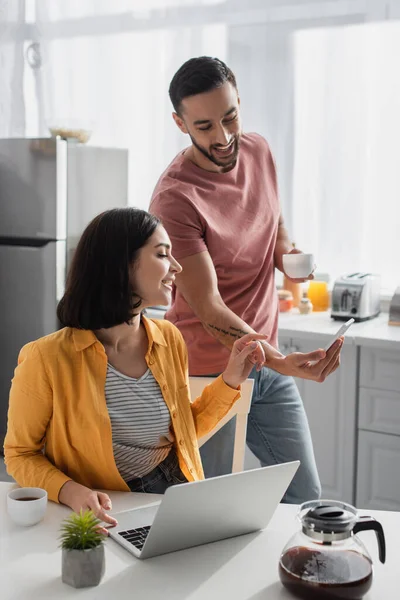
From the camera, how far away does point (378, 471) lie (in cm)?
303

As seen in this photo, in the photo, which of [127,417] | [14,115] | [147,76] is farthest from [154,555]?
[14,115]

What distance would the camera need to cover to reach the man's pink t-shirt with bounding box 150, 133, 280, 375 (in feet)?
7.07

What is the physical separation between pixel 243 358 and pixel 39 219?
219 centimetres

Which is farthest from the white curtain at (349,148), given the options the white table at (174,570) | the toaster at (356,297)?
the white table at (174,570)

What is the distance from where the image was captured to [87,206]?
12.5 ft

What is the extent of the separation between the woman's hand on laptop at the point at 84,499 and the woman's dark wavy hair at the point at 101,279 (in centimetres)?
35

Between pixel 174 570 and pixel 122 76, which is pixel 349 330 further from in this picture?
pixel 174 570

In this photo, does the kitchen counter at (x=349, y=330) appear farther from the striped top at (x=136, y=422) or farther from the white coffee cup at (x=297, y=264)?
the striped top at (x=136, y=422)

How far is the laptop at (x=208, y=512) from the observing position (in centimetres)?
127

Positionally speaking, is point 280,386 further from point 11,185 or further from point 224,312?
point 11,185

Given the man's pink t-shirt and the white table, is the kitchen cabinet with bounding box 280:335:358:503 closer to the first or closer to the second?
the man's pink t-shirt

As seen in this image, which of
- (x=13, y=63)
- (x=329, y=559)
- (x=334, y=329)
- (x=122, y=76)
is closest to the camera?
(x=329, y=559)

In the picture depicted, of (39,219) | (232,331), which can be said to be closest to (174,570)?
(232,331)

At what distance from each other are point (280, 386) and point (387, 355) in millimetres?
862
